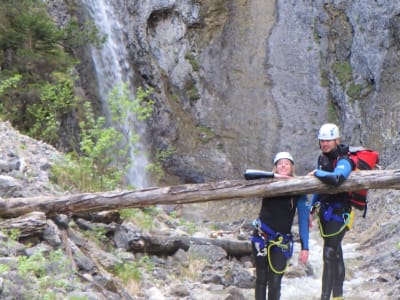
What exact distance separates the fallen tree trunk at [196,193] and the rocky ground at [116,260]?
212mm

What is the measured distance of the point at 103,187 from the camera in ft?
26.2

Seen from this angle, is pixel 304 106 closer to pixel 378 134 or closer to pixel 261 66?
pixel 261 66

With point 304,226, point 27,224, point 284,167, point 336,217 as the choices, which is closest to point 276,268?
point 304,226

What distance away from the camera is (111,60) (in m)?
19.8

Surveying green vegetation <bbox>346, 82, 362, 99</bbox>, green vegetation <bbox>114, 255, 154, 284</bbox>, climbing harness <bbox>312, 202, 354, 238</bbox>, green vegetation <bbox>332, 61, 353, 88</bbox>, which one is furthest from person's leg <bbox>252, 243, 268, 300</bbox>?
green vegetation <bbox>332, 61, 353, 88</bbox>

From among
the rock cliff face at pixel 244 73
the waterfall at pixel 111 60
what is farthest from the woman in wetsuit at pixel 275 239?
the rock cliff face at pixel 244 73

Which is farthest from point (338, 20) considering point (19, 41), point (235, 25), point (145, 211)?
point (145, 211)

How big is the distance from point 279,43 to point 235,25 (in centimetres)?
200

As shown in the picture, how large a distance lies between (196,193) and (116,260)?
135cm

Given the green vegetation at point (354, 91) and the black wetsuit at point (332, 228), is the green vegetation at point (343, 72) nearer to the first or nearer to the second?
the green vegetation at point (354, 91)

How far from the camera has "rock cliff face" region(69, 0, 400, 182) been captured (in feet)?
68.2

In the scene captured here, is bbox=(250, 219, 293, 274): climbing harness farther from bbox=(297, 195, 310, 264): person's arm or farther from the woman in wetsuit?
bbox=(297, 195, 310, 264): person's arm

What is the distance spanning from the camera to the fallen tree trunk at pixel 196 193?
17.4ft

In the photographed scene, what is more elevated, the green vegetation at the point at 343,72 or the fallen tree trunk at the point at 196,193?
the green vegetation at the point at 343,72
